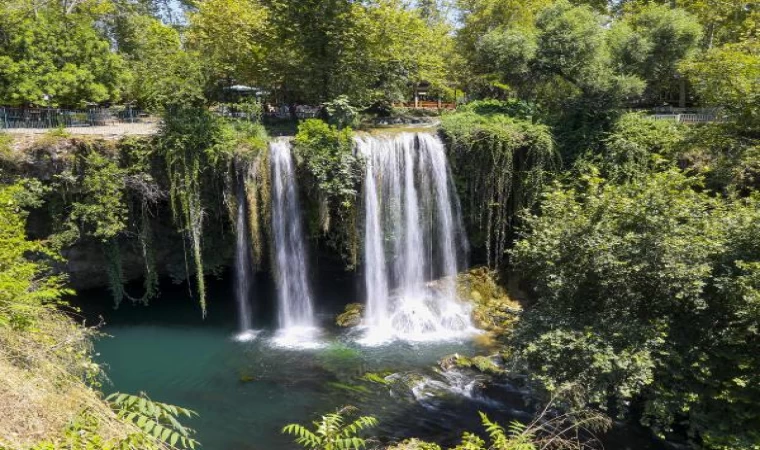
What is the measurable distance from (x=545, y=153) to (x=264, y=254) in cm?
945

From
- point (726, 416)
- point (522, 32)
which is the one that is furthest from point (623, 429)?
point (522, 32)

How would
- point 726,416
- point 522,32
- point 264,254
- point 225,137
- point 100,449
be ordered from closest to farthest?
point 100,449 → point 726,416 → point 225,137 → point 264,254 → point 522,32

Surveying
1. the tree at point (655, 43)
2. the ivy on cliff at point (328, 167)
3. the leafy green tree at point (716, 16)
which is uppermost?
the leafy green tree at point (716, 16)

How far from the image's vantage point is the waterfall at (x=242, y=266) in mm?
15336

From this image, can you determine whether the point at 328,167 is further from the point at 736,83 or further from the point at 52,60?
the point at 736,83

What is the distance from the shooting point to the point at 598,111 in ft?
55.9

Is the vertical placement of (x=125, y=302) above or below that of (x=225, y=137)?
below

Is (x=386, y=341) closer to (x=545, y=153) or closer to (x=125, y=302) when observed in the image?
(x=545, y=153)

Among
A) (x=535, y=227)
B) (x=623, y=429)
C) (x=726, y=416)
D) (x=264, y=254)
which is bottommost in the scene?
(x=623, y=429)

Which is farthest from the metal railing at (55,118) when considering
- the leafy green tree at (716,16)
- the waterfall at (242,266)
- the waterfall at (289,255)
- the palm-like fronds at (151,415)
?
the leafy green tree at (716,16)

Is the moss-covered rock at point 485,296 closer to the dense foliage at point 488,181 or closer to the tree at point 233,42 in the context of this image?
the dense foliage at point 488,181

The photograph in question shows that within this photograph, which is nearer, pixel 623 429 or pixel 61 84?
pixel 623 429

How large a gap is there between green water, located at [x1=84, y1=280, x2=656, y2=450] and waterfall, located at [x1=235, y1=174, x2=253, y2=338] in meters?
0.42

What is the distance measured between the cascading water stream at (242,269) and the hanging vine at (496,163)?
6.62m
